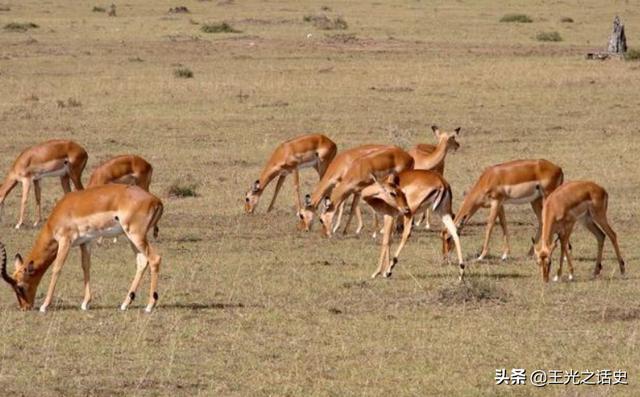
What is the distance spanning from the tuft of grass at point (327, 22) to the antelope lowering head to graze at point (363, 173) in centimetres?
2713

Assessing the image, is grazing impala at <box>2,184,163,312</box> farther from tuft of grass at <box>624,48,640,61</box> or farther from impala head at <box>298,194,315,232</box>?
tuft of grass at <box>624,48,640,61</box>

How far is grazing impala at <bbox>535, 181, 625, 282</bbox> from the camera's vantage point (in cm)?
1213

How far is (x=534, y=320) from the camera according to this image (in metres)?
10.5

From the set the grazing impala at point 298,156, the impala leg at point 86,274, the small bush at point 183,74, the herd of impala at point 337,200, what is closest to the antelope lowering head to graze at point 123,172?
the herd of impala at point 337,200

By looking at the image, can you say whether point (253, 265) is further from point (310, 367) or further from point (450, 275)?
point (310, 367)

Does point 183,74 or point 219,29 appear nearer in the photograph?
point 183,74

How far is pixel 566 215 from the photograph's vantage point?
1227 cm

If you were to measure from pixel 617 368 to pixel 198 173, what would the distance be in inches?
412

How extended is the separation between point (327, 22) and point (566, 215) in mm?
30640

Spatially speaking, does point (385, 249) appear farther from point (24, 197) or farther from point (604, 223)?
point (24, 197)

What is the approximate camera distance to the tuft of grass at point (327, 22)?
41.8 metres

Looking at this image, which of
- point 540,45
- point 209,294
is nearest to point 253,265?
point 209,294

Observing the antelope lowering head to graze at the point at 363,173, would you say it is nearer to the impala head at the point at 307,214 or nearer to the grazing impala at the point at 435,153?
the impala head at the point at 307,214

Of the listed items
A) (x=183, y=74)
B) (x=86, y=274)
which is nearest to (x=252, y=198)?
(x=86, y=274)
